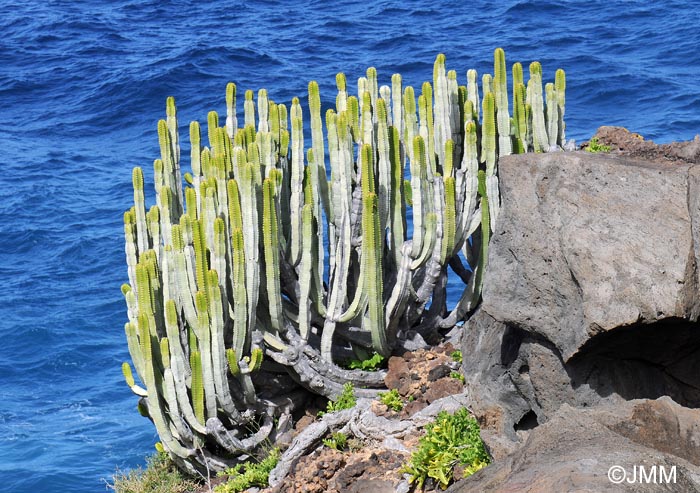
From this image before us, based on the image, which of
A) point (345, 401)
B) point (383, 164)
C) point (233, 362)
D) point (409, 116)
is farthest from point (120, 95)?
point (233, 362)

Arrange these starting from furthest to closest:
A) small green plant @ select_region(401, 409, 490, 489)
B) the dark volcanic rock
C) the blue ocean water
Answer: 1. the blue ocean water
2. small green plant @ select_region(401, 409, 490, 489)
3. the dark volcanic rock

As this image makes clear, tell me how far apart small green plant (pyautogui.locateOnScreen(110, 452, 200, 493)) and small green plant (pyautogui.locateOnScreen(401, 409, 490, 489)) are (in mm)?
2371

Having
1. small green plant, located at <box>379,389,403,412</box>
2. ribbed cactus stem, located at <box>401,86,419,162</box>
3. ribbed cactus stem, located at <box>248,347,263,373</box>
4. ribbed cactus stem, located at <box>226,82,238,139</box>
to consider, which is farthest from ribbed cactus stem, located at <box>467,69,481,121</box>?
ribbed cactus stem, located at <box>248,347,263,373</box>

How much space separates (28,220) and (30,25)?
851 centimetres

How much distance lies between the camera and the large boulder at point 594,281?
17.3 ft

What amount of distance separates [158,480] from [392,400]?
2222 mm

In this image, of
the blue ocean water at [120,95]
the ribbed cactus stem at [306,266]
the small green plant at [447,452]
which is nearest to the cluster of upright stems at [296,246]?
the ribbed cactus stem at [306,266]

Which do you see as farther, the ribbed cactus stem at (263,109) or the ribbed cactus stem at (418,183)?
the ribbed cactus stem at (263,109)

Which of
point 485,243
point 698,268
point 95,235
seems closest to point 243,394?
point 485,243

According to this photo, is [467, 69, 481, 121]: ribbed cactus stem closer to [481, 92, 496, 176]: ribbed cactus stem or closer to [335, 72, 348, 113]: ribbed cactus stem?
[481, 92, 496, 176]: ribbed cactus stem

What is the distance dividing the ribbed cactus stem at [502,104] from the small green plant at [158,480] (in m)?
3.58

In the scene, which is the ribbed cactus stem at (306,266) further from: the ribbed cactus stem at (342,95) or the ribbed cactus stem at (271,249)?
the ribbed cactus stem at (342,95)

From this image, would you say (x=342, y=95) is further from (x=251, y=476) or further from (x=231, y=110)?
(x=251, y=476)

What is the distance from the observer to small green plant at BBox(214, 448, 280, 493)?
25.1ft
